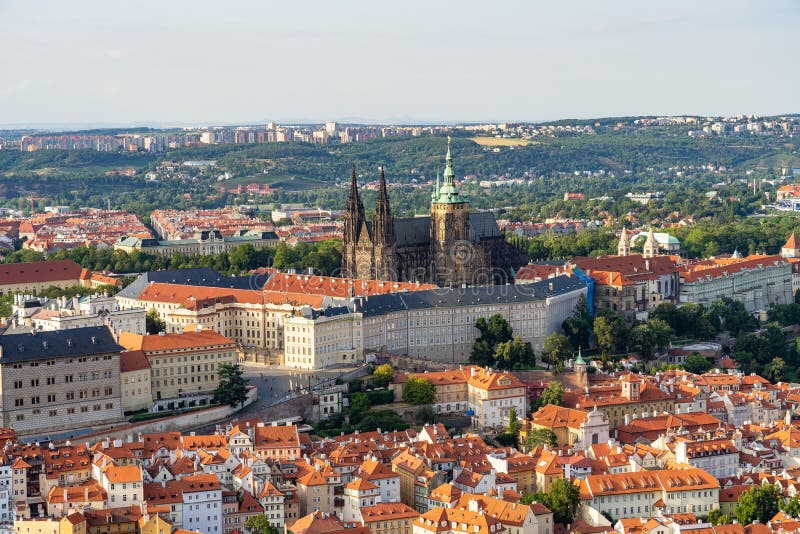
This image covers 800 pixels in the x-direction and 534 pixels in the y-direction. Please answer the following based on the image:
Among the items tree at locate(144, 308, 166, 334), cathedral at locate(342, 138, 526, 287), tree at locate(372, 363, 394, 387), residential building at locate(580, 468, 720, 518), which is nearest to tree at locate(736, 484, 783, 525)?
residential building at locate(580, 468, 720, 518)

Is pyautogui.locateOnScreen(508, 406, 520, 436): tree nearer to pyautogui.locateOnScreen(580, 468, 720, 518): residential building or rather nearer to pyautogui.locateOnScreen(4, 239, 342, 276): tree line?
pyautogui.locateOnScreen(580, 468, 720, 518): residential building

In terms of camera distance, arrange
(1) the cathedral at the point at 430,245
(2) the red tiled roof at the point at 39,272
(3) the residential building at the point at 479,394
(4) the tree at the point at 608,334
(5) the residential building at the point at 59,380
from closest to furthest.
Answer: (5) the residential building at the point at 59,380, (3) the residential building at the point at 479,394, (4) the tree at the point at 608,334, (1) the cathedral at the point at 430,245, (2) the red tiled roof at the point at 39,272

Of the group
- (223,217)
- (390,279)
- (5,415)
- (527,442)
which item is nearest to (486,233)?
(390,279)

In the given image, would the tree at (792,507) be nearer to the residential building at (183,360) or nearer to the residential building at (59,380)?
the residential building at (183,360)

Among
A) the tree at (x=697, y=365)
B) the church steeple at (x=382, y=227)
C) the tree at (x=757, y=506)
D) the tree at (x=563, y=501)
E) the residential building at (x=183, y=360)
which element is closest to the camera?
the tree at (x=563, y=501)

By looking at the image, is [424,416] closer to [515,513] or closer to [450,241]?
[515,513]

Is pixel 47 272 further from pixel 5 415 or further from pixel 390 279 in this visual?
pixel 5 415

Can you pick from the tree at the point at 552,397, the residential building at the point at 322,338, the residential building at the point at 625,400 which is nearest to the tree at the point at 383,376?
the residential building at the point at 322,338
